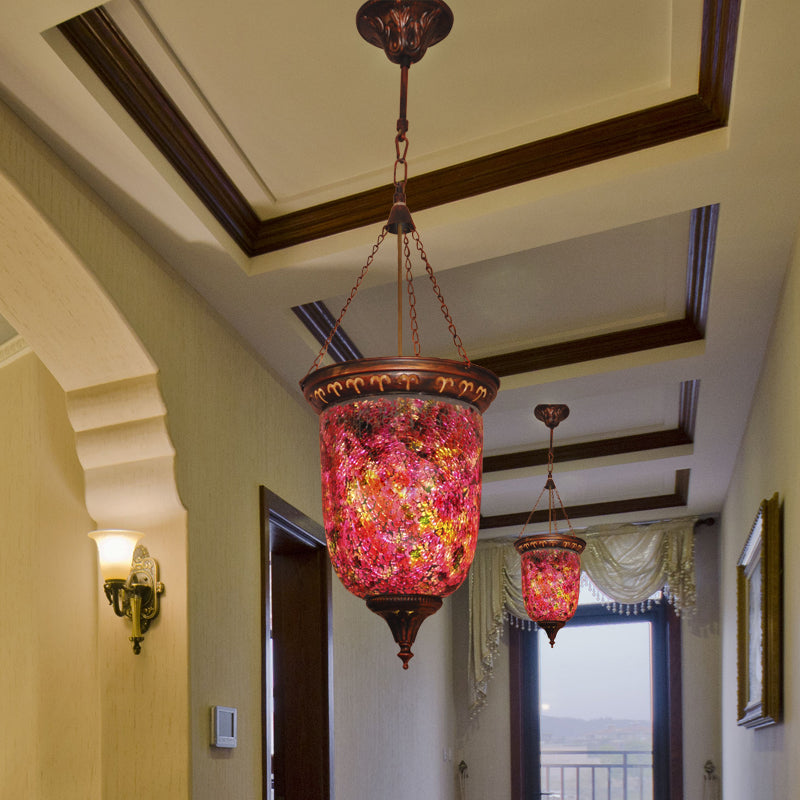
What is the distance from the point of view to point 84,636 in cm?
297

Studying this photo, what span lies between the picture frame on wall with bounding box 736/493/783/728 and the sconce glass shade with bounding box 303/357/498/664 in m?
2.04

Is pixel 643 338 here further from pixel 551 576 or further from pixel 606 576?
pixel 606 576

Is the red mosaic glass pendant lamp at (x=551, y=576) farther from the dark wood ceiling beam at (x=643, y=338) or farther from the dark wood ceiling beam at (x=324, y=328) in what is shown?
the dark wood ceiling beam at (x=324, y=328)

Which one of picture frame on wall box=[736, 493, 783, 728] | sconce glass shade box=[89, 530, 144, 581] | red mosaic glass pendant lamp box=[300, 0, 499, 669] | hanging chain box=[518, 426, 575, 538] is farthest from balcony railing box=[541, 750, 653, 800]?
red mosaic glass pendant lamp box=[300, 0, 499, 669]

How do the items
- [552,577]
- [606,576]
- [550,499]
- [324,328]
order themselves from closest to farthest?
[324,328], [552,577], [550,499], [606,576]

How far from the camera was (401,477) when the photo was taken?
167cm

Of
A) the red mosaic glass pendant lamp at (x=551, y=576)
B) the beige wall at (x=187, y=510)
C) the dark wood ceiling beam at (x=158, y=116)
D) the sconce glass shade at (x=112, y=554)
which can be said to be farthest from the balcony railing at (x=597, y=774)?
the dark wood ceiling beam at (x=158, y=116)

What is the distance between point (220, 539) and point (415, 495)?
5.76 feet

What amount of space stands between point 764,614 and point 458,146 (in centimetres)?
199

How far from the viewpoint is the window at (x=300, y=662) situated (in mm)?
4148

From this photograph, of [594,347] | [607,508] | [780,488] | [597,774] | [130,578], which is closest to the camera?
[130,578]

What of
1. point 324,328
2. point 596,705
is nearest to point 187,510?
point 324,328

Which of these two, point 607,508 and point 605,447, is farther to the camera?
point 607,508

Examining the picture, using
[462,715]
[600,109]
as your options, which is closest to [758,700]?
[600,109]
